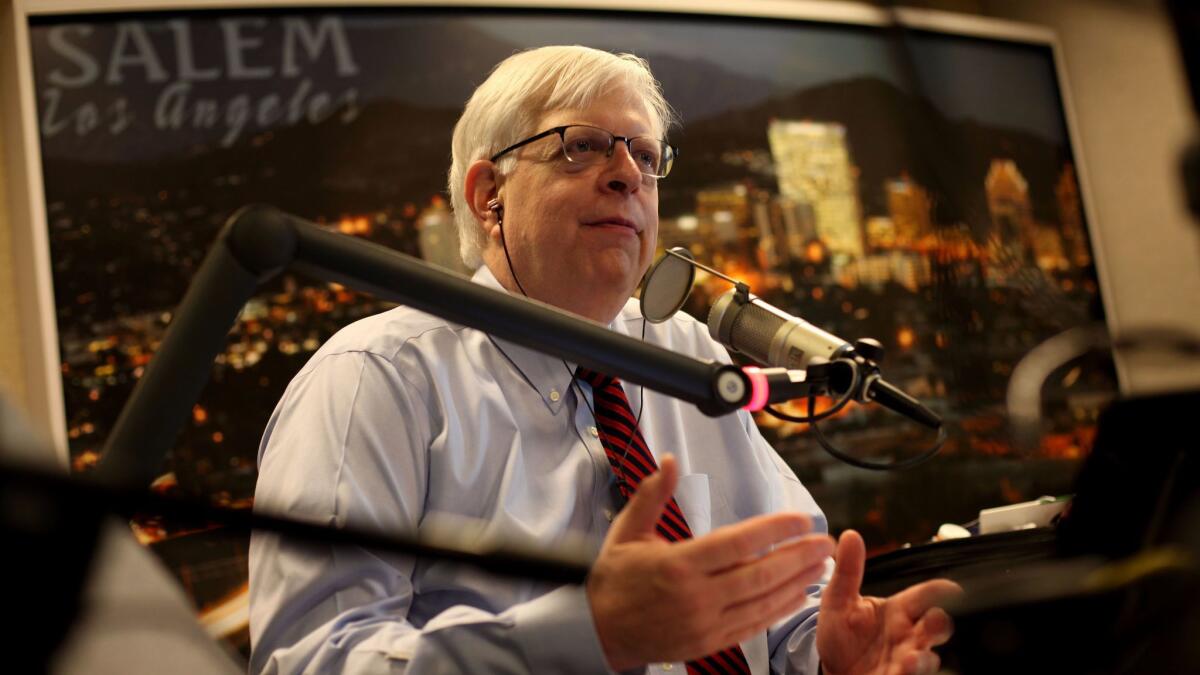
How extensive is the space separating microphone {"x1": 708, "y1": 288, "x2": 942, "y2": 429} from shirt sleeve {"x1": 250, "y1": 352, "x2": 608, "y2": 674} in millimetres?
268

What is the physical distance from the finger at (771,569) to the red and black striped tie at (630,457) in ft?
1.75

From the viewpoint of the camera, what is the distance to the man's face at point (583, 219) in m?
1.50

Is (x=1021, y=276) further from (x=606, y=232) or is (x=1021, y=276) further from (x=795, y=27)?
(x=795, y=27)

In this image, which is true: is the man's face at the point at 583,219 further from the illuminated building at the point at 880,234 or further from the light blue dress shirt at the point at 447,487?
the illuminated building at the point at 880,234

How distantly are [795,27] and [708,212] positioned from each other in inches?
24.6

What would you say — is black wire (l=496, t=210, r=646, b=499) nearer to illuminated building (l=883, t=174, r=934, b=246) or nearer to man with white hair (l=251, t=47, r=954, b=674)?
man with white hair (l=251, t=47, r=954, b=674)

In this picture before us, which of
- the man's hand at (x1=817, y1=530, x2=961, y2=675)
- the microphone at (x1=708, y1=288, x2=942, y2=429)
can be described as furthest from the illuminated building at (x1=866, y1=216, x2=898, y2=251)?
the microphone at (x1=708, y1=288, x2=942, y2=429)

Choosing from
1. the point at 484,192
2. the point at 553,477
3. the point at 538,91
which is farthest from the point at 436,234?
the point at 553,477

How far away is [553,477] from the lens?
4.45 feet

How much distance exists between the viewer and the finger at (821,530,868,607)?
1.11 meters

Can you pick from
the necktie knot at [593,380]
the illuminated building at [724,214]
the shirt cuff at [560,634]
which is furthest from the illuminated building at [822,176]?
the shirt cuff at [560,634]

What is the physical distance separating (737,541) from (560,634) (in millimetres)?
233

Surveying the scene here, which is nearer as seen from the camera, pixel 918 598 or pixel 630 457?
pixel 918 598

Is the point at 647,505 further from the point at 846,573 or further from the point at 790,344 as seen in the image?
the point at 846,573
